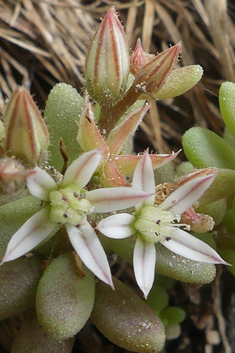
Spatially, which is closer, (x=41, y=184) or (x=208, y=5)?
(x=41, y=184)

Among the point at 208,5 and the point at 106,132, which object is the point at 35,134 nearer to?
the point at 106,132

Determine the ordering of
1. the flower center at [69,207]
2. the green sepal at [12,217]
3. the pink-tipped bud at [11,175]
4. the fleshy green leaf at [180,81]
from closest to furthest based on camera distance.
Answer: the pink-tipped bud at [11,175] → the flower center at [69,207] → the green sepal at [12,217] → the fleshy green leaf at [180,81]

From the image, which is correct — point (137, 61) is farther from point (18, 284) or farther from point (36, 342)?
point (36, 342)

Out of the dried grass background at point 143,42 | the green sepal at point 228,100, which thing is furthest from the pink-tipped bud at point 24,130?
the dried grass background at point 143,42

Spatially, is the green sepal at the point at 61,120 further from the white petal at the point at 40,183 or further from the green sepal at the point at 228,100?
the green sepal at the point at 228,100

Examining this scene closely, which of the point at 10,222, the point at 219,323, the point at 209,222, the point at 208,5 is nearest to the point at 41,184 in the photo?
the point at 10,222

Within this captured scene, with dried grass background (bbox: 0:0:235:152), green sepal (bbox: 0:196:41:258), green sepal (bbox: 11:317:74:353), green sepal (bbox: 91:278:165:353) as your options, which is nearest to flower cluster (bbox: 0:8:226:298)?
green sepal (bbox: 0:196:41:258)

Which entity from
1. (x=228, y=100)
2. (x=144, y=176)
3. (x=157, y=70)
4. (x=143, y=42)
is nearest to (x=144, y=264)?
(x=144, y=176)
